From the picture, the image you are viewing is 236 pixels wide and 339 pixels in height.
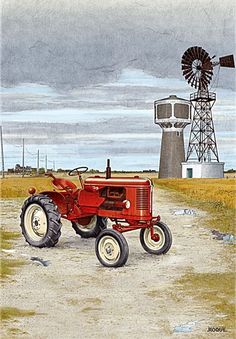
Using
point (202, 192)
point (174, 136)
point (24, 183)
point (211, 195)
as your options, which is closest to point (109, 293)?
point (24, 183)

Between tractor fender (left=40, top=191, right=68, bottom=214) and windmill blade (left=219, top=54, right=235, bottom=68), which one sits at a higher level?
windmill blade (left=219, top=54, right=235, bottom=68)

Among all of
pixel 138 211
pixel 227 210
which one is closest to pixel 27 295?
pixel 138 211

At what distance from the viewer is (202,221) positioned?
9.85 metres

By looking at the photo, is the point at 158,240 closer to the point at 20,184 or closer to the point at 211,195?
the point at 20,184

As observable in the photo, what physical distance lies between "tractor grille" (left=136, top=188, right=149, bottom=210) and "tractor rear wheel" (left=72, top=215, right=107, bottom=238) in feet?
4.62

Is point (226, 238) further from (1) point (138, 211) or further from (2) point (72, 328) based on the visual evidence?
(2) point (72, 328)

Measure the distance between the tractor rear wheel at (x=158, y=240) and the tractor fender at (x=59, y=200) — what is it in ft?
3.41

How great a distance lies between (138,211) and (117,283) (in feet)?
3.69

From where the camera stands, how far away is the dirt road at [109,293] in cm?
431

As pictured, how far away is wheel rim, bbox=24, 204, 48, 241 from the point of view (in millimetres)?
7266
